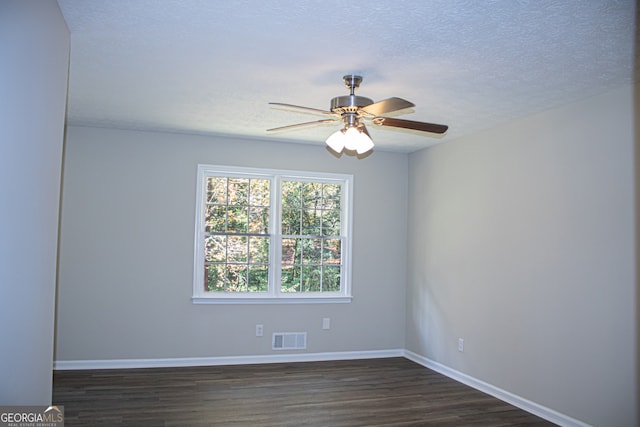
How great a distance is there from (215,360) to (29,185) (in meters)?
3.69

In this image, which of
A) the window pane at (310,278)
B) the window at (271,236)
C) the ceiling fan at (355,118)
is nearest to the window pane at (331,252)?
the window at (271,236)

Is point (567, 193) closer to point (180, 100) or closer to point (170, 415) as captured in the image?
point (180, 100)

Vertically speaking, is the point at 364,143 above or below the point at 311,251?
Result: above

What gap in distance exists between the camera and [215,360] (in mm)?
5547

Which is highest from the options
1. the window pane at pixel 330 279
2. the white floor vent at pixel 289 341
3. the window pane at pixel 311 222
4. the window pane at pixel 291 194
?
the window pane at pixel 291 194

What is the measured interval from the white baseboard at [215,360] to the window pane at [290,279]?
728 millimetres

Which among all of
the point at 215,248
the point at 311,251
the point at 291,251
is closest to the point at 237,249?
the point at 215,248

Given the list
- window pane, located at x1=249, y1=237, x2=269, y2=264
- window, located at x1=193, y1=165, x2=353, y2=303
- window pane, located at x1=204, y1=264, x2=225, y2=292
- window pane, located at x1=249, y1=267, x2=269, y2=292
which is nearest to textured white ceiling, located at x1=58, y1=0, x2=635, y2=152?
window, located at x1=193, y1=165, x2=353, y2=303

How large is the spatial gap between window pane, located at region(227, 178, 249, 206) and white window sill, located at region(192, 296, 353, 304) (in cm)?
105

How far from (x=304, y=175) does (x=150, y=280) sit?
203cm

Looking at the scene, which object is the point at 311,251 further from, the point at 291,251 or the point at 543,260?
the point at 543,260

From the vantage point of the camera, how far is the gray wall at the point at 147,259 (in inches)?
207

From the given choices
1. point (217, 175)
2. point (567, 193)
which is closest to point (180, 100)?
point (217, 175)

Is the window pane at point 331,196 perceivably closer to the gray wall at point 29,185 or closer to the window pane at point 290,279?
→ the window pane at point 290,279
